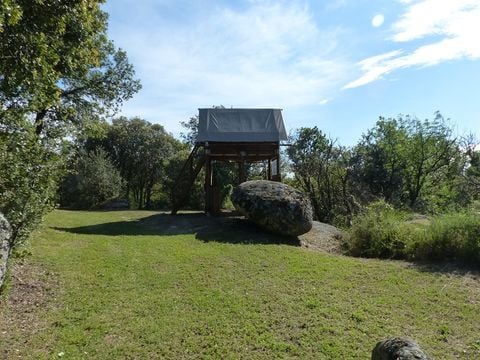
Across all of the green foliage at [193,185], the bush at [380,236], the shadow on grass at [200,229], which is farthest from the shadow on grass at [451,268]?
the green foliage at [193,185]

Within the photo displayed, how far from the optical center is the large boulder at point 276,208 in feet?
39.1

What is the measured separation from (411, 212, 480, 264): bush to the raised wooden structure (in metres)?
7.81

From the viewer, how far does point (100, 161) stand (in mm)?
29891

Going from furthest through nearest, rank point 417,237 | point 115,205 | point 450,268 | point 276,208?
point 115,205 < point 276,208 < point 417,237 < point 450,268

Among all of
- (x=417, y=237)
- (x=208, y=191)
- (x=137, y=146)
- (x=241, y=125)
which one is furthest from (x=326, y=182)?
(x=137, y=146)

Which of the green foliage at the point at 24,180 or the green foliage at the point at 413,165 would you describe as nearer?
the green foliage at the point at 24,180

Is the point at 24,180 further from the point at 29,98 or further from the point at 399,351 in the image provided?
the point at 399,351

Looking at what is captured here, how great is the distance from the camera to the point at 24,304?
6316 mm

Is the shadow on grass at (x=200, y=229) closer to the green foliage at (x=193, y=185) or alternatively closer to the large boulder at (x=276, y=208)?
the large boulder at (x=276, y=208)

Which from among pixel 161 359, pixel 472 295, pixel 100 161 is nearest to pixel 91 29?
pixel 161 359

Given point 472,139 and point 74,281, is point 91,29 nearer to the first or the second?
point 74,281

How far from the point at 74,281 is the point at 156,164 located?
3051 centimetres

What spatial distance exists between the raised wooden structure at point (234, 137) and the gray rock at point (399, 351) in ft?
41.4

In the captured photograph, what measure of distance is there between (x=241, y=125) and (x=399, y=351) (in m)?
13.8
